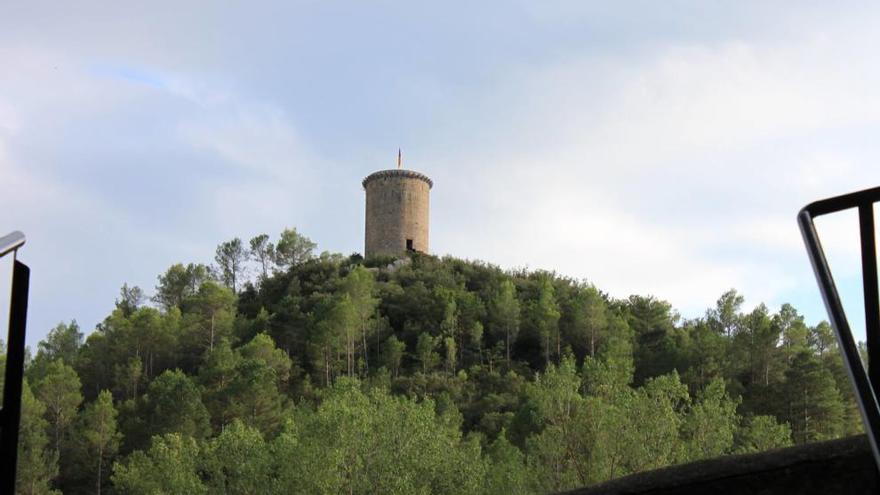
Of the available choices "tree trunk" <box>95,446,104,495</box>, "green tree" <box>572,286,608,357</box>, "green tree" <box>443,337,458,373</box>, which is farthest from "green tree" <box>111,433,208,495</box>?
"green tree" <box>572,286,608,357</box>

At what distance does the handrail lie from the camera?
200cm

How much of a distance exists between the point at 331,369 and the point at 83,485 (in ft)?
45.2

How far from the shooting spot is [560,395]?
2220cm

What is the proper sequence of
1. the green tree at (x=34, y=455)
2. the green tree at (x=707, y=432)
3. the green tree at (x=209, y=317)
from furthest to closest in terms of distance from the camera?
the green tree at (x=209, y=317), the green tree at (x=34, y=455), the green tree at (x=707, y=432)

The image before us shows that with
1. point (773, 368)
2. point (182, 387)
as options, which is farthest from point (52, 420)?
point (773, 368)

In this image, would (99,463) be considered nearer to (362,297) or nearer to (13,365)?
(362,297)

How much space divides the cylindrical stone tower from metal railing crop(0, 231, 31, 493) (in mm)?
57869

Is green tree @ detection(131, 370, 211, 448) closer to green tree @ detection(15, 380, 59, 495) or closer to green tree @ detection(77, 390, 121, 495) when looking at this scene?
green tree @ detection(77, 390, 121, 495)

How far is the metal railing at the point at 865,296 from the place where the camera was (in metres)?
1.80

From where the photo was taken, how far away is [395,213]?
60344 mm

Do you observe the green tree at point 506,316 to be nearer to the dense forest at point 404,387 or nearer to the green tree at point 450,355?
the dense forest at point 404,387

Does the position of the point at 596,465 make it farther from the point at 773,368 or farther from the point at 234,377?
the point at 773,368

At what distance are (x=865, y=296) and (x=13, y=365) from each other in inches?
80.4


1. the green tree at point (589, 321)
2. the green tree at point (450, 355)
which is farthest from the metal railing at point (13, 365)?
the green tree at point (589, 321)
